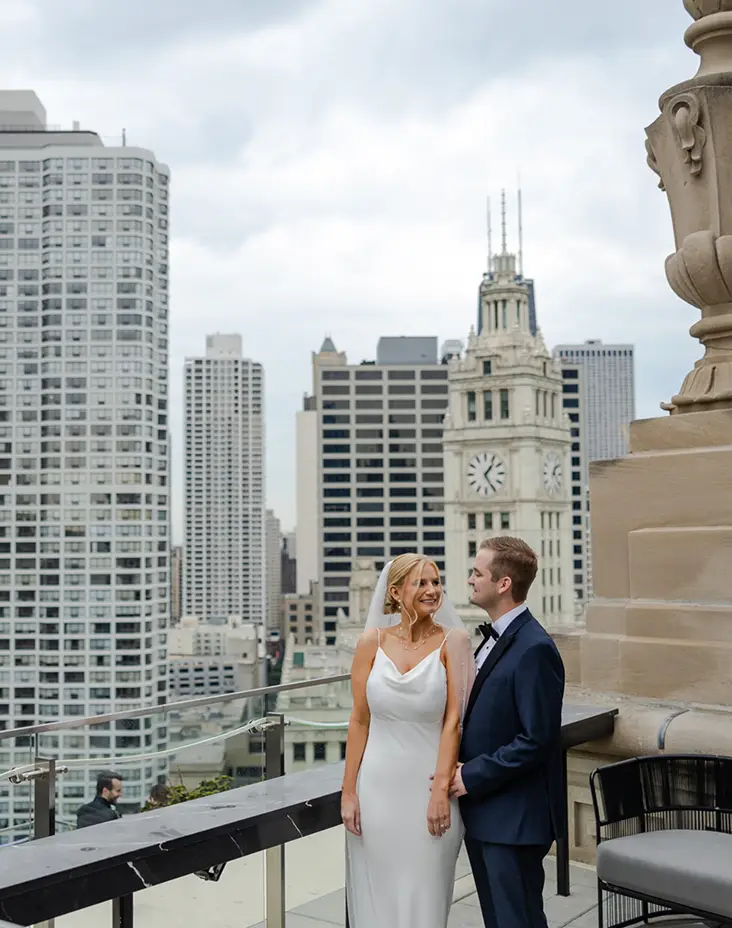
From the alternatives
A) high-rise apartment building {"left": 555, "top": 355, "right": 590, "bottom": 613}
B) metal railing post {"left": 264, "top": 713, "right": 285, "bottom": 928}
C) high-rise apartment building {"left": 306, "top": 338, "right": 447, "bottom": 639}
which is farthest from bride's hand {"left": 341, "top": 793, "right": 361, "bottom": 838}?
high-rise apartment building {"left": 555, "top": 355, "right": 590, "bottom": 613}

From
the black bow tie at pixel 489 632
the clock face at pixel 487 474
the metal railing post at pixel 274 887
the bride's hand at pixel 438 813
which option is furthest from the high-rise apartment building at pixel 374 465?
the bride's hand at pixel 438 813

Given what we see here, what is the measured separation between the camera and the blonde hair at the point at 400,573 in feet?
8.95

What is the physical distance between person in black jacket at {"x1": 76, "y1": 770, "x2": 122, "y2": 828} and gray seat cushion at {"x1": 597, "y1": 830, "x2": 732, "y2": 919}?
1.48 metres

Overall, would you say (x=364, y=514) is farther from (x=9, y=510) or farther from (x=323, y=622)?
(x=9, y=510)

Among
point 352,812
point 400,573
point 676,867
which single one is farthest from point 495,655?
point 676,867

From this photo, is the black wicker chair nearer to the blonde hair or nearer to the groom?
the groom

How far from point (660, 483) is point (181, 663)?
133 meters

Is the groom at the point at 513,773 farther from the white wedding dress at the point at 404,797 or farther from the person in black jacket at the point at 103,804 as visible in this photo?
the person in black jacket at the point at 103,804

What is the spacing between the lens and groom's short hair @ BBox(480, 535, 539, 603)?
2.81 meters

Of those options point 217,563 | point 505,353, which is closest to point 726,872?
point 505,353

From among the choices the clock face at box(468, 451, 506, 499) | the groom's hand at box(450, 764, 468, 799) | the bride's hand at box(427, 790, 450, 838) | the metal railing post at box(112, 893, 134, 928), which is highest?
the clock face at box(468, 451, 506, 499)

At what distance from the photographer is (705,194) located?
450 centimetres

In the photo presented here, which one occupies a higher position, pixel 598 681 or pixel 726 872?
pixel 598 681

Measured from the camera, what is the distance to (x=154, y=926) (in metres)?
3.14
